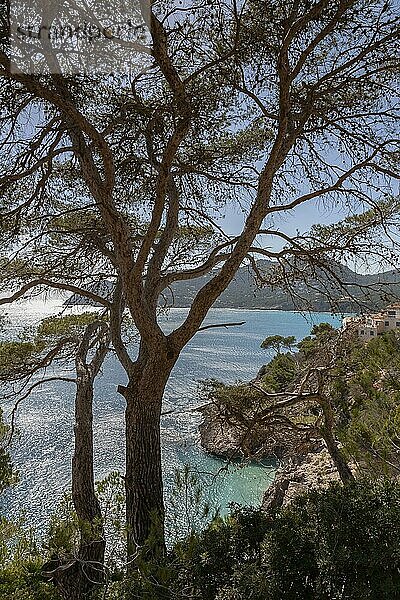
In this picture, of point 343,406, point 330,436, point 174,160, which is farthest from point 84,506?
point 174,160

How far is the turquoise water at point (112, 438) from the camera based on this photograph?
7.90m

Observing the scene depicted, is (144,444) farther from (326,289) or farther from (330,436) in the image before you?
(326,289)

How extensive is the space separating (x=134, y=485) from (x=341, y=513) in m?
1.13

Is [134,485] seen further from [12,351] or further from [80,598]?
[12,351]

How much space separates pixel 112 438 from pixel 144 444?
28.5ft

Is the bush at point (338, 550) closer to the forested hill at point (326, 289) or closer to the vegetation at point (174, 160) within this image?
the vegetation at point (174, 160)

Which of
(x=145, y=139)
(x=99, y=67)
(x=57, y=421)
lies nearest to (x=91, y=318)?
(x=145, y=139)

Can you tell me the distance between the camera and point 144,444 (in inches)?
106

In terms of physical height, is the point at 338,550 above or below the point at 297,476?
above

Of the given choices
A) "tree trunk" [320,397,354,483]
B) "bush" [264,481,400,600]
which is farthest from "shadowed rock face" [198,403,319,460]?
"bush" [264,481,400,600]

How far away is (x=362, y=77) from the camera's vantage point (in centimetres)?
296

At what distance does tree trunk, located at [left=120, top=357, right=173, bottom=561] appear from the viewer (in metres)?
2.60

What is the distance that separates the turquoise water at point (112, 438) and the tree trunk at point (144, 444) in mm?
1938

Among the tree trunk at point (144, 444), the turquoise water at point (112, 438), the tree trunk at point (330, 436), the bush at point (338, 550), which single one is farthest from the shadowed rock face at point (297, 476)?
the bush at point (338, 550)
